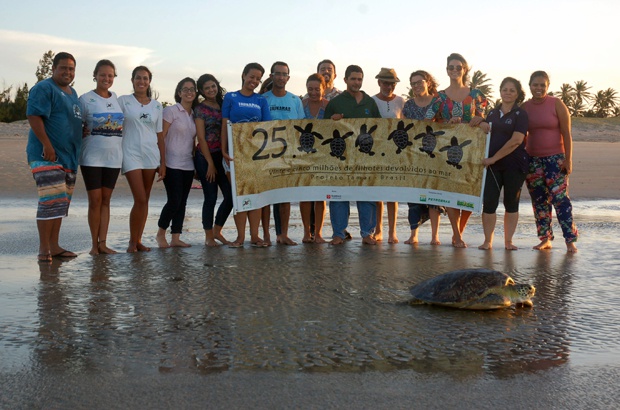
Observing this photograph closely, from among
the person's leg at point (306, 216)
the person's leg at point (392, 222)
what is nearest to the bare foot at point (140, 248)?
the person's leg at point (306, 216)

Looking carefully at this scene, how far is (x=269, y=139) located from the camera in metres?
9.09

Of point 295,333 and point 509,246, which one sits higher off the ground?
point 295,333

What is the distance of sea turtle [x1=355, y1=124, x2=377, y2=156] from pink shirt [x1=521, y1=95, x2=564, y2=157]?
5.92 feet

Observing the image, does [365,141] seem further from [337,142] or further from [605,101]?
[605,101]

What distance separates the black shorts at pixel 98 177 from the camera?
316 inches

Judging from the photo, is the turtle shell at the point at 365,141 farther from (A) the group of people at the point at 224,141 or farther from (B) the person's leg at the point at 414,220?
(B) the person's leg at the point at 414,220

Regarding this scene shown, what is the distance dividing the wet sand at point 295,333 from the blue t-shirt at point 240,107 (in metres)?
1.57

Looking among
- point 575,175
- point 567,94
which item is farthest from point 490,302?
point 567,94

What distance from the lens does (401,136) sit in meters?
9.27

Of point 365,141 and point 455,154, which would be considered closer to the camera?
point 455,154

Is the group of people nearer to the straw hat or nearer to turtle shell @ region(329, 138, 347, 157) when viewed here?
the straw hat

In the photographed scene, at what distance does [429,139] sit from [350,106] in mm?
999

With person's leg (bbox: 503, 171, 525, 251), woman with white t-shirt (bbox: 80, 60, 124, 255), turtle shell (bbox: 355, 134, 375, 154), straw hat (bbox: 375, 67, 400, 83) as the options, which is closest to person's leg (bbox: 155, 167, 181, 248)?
woman with white t-shirt (bbox: 80, 60, 124, 255)

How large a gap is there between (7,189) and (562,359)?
13.9 metres
